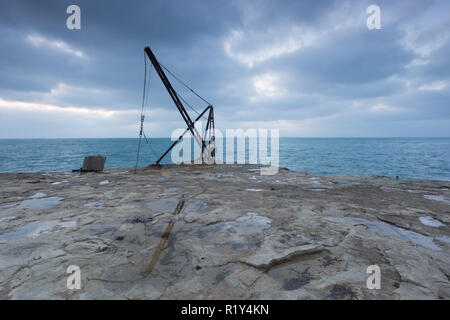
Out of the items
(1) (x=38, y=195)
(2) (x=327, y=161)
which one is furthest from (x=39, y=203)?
(2) (x=327, y=161)

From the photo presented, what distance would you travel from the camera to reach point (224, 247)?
3.36 m

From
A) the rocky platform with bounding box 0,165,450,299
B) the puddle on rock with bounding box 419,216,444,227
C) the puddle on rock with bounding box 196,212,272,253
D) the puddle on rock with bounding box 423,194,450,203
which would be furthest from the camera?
the puddle on rock with bounding box 423,194,450,203

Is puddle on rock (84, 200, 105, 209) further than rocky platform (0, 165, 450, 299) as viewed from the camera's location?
Yes

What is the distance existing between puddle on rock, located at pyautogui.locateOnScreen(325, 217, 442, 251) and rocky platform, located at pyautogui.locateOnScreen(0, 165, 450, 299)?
0.02 meters

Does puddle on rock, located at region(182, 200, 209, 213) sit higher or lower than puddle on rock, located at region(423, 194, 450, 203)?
higher

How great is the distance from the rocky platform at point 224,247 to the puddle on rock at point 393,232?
21mm

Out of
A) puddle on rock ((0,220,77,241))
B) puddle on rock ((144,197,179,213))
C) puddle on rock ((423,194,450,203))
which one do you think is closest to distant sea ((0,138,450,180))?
puddle on rock ((423,194,450,203))

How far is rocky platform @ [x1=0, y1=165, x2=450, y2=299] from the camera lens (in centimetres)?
238

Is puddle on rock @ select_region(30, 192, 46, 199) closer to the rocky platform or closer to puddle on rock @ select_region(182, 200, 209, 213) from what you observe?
the rocky platform

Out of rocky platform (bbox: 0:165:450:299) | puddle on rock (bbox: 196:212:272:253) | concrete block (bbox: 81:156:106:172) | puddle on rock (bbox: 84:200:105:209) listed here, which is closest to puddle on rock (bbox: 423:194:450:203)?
rocky platform (bbox: 0:165:450:299)

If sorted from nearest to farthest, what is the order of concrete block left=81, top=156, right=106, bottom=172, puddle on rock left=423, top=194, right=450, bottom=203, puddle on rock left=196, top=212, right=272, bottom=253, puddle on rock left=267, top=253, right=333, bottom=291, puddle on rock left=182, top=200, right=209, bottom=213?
puddle on rock left=267, top=253, right=333, bottom=291 → puddle on rock left=196, top=212, right=272, bottom=253 → puddle on rock left=182, top=200, right=209, bottom=213 → puddle on rock left=423, top=194, right=450, bottom=203 → concrete block left=81, top=156, right=106, bottom=172

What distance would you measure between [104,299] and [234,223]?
2633mm

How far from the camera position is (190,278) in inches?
101
